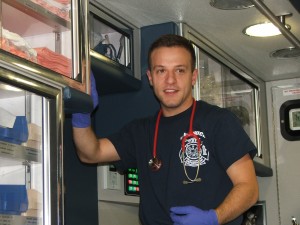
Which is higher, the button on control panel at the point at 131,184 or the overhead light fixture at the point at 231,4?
the overhead light fixture at the point at 231,4

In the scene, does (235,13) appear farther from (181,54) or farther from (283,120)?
(283,120)

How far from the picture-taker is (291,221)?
4.51m

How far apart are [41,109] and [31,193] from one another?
28cm

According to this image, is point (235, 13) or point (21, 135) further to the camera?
point (235, 13)

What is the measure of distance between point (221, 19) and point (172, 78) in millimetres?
880

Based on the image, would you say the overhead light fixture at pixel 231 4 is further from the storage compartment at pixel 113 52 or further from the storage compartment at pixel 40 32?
the storage compartment at pixel 40 32

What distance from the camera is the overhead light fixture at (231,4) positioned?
304 cm

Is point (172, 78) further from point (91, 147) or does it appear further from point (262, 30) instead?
point (262, 30)

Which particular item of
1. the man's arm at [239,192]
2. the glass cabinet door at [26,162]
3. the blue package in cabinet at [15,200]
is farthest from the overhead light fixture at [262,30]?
the blue package in cabinet at [15,200]

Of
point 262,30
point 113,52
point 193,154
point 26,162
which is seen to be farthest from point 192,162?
point 262,30

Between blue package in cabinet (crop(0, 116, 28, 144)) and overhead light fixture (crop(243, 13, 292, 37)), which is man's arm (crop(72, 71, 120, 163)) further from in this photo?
overhead light fixture (crop(243, 13, 292, 37))

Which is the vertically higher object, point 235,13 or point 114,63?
point 235,13

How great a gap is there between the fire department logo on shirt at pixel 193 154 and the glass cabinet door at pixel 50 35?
0.55 metres

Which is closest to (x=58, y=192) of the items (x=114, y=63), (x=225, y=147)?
(x=225, y=147)
